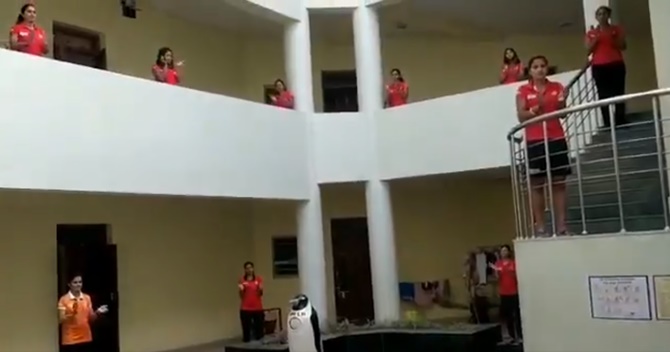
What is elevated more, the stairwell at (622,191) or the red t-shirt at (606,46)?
the red t-shirt at (606,46)

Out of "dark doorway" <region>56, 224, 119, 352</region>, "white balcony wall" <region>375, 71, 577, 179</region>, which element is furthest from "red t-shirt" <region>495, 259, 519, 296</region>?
"dark doorway" <region>56, 224, 119, 352</region>

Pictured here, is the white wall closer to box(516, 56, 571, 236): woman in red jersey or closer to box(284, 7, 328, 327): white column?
box(516, 56, 571, 236): woman in red jersey

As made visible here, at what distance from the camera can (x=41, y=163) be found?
8.10 metres

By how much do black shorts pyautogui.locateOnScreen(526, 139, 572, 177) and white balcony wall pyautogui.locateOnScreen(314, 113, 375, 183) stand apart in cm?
563

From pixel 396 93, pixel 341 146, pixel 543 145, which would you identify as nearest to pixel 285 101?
Answer: pixel 341 146

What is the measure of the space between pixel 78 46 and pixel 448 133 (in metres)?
5.48

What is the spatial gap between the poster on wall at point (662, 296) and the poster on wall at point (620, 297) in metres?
0.06

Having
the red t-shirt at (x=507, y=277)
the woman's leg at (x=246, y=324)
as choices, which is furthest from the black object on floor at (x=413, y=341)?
the woman's leg at (x=246, y=324)

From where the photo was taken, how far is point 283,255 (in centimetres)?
1512

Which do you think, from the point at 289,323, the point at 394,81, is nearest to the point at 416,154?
the point at 394,81

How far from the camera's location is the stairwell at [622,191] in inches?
261

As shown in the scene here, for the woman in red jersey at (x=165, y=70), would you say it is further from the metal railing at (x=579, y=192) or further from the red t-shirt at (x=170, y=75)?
the metal railing at (x=579, y=192)

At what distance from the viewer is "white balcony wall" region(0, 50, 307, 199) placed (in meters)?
8.00

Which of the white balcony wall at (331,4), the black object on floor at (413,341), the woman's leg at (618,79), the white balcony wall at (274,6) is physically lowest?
the black object on floor at (413,341)
